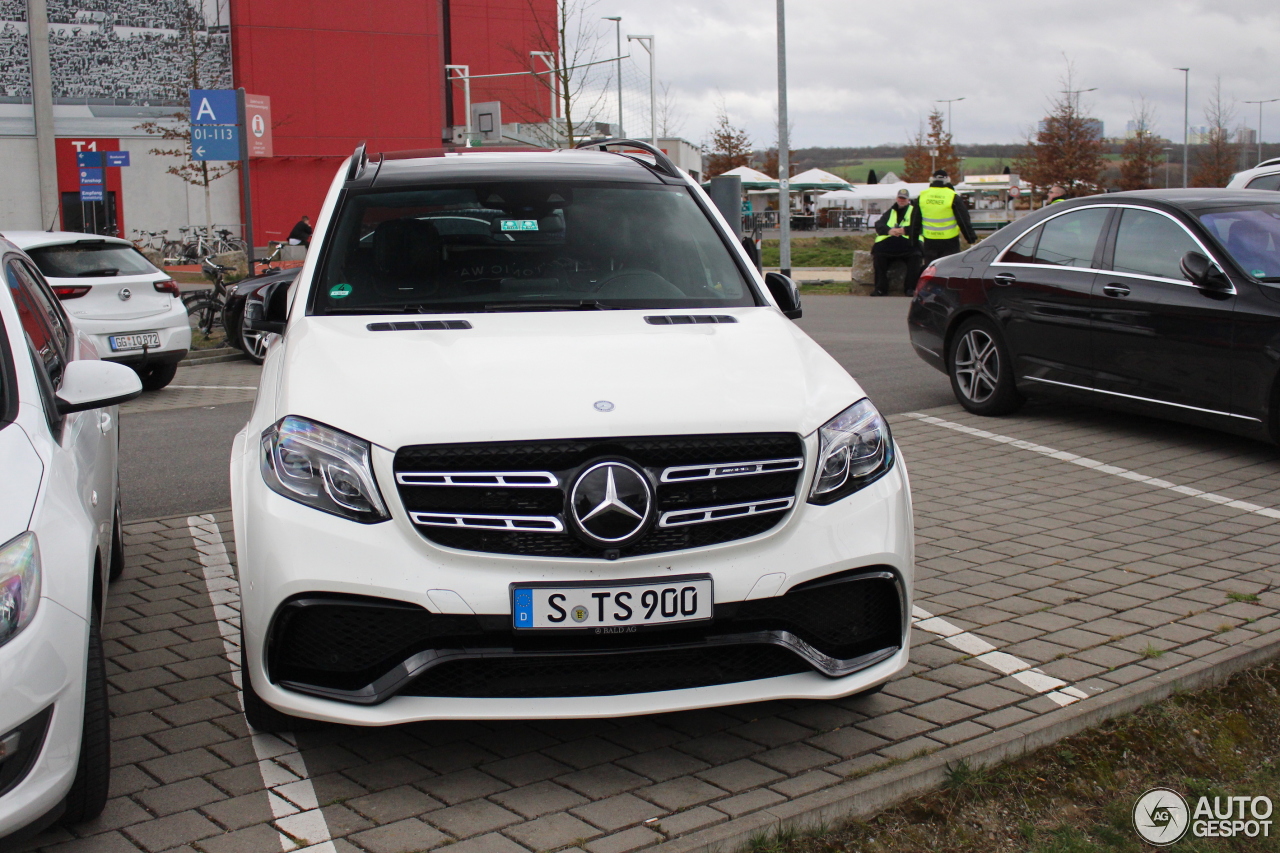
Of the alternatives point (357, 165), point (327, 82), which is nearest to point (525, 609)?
point (357, 165)

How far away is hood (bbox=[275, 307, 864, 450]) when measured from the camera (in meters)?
3.33

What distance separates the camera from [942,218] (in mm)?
18500

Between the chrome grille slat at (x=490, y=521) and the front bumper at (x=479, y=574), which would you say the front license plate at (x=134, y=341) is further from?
the chrome grille slat at (x=490, y=521)

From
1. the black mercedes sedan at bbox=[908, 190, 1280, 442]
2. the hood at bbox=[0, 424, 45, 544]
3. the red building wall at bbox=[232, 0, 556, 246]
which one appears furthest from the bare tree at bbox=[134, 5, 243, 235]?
the hood at bbox=[0, 424, 45, 544]

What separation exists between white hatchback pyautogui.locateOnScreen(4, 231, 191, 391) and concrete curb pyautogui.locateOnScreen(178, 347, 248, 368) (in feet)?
7.95

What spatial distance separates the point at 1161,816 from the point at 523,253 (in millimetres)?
2796

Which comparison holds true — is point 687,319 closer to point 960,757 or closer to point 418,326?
point 418,326

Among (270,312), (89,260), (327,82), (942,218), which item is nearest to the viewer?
(270,312)

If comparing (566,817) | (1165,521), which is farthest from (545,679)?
(1165,521)

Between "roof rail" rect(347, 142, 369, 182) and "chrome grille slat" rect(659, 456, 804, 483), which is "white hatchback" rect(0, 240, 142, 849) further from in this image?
"chrome grille slat" rect(659, 456, 804, 483)

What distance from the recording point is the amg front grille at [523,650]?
10.6 ft

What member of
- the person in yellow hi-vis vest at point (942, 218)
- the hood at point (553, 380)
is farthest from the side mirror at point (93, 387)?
the person in yellow hi-vis vest at point (942, 218)

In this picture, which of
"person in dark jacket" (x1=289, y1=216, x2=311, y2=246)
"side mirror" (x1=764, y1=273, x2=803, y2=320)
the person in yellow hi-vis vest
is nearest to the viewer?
"side mirror" (x1=764, y1=273, x2=803, y2=320)

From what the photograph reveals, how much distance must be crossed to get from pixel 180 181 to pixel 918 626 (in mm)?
38234
